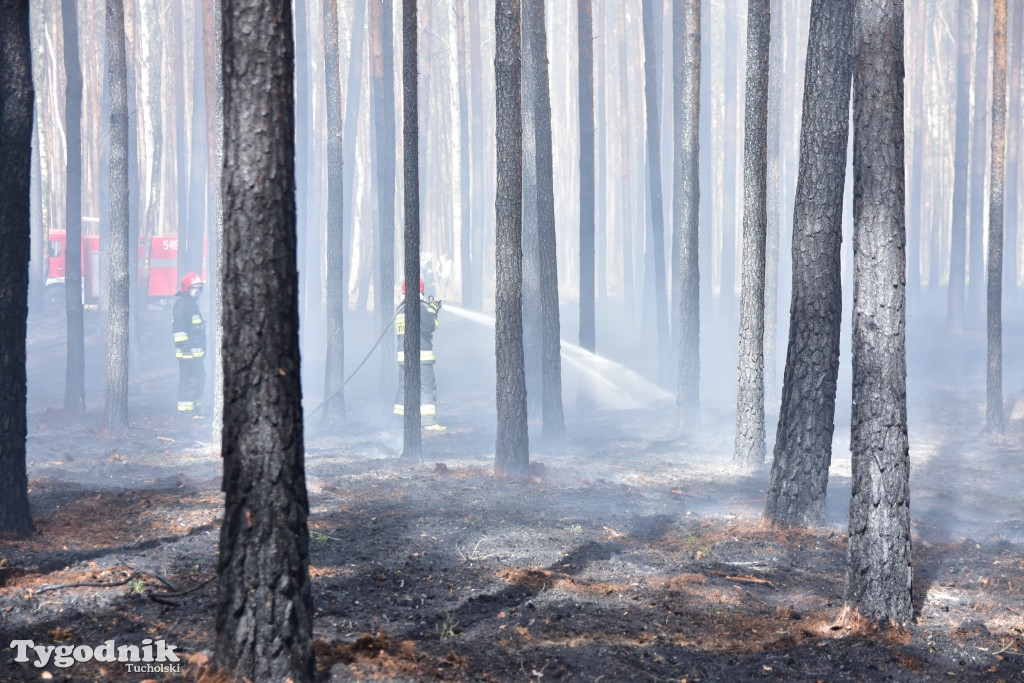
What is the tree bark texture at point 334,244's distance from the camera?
53.1 ft

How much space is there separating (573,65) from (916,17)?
16.5m

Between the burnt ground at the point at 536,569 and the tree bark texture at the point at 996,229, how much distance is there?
1.75 m

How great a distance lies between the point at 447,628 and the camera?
5215mm

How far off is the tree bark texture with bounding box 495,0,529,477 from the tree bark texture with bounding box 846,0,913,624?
5283 mm

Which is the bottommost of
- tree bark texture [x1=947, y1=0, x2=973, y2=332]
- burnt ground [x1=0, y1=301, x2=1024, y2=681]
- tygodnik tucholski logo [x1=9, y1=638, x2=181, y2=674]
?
burnt ground [x1=0, y1=301, x2=1024, y2=681]

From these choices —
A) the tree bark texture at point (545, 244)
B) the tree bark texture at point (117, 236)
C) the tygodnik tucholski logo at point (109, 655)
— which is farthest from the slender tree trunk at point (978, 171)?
the tygodnik tucholski logo at point (109, 655)

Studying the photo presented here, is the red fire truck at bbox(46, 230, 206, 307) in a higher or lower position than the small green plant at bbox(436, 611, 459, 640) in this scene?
higher

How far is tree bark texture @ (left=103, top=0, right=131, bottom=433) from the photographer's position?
14305mm

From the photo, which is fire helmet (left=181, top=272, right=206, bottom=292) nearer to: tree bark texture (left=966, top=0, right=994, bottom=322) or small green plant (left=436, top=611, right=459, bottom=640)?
small green plant (left=436, top=611, right=459, bottom=640)

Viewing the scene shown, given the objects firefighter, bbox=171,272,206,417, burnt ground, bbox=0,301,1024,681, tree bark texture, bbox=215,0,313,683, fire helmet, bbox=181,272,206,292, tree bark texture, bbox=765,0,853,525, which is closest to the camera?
tree bark texture, bbox=215,0,313,683

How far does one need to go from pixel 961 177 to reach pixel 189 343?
20286 millimetres

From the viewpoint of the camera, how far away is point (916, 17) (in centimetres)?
3397

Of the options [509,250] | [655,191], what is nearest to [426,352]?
[509,250]

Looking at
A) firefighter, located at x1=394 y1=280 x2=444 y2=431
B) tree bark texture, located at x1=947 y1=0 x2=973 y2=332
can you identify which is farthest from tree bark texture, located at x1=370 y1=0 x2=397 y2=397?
tree bark texture, located at x1=947 y1=0 x2=973 y2=332
